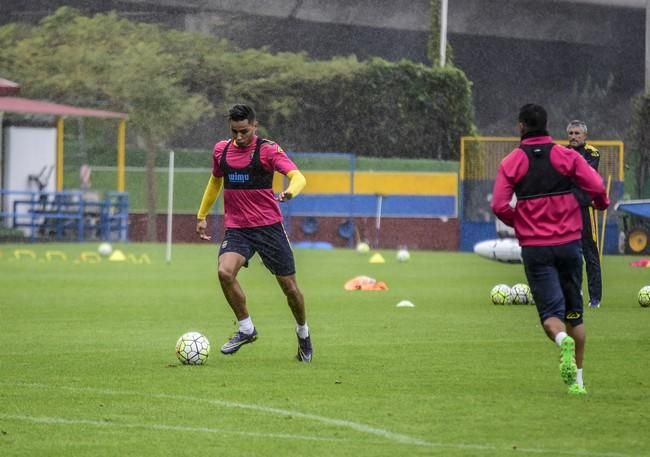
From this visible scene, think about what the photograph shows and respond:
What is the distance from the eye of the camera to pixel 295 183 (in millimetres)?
13094

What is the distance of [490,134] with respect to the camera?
5378 cm

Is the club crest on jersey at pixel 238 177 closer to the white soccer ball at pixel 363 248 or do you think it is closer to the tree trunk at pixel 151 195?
the white soccer ball at pixel 363 248

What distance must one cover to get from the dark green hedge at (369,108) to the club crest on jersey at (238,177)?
119 feet

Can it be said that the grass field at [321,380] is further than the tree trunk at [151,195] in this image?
No

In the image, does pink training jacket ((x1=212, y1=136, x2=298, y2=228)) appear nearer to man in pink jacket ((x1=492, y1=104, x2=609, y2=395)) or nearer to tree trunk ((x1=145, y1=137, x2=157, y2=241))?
man in pink jacket ((x1=492, y1=104, x2=609, y2=395))

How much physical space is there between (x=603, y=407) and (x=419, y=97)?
3982 centimetres

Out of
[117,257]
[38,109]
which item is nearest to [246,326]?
[117,257]

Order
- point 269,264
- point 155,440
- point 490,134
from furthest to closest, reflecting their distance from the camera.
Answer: point 490,134, point 269,264, point 155,440

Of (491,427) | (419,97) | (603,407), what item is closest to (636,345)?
(603,407)

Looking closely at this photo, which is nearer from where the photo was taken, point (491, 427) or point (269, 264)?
point (491, 427)

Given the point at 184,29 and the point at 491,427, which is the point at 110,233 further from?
the point at 491,427

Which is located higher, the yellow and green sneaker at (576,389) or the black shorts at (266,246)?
the black shorts at (266,246)

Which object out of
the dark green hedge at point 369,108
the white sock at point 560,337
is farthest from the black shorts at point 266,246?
the dark green hedge at point 369,108

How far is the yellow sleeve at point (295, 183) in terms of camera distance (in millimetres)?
12883
